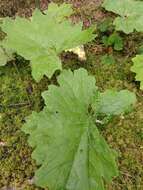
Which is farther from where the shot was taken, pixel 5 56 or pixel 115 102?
pixel 5 56

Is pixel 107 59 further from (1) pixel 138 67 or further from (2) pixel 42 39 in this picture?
(2) pixel 42 39

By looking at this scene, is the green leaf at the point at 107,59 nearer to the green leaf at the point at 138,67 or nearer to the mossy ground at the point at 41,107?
the mossy ground at the point at 41,107

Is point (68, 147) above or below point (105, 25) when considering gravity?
below

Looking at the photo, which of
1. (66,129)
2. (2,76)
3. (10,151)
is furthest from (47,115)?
(2,76)

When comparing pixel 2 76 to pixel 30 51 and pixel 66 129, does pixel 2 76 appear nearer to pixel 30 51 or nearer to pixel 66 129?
pixel 30 51

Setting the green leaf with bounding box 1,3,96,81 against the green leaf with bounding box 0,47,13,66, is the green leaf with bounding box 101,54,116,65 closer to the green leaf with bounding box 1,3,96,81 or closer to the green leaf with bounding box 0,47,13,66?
the green leaf with bounding box 1,3,96,81

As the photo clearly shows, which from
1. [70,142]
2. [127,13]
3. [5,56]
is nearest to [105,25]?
[127,13]

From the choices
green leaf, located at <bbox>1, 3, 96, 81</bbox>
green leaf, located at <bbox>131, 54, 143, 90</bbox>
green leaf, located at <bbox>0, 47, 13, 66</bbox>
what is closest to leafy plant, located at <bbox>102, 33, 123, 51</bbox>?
green leaf, located at <bbox>131, 54, 143, 90</bbox>
